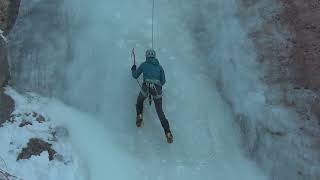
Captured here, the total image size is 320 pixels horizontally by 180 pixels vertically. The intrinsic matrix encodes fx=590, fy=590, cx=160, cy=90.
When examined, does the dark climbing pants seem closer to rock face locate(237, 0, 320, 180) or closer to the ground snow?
the ground snow

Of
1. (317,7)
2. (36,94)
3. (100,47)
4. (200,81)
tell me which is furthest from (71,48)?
(317,7)

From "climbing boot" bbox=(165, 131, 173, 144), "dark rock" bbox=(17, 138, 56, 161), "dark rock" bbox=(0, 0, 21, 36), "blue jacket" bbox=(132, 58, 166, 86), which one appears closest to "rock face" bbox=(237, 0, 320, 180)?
"climbing boot" bbox=(165, 131, 173, 144)

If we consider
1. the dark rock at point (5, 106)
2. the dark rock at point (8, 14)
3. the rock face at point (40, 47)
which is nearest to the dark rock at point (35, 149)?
the dark rock at point (5, 106)

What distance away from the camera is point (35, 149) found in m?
9.36

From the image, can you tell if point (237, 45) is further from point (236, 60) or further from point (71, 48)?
point (71, 48)

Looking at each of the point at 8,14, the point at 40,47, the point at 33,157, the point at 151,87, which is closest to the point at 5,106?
the point at 33,157

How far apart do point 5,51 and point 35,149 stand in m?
2.36

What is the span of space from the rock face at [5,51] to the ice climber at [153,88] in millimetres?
2186

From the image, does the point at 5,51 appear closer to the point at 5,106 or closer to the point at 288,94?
the point at 5,106

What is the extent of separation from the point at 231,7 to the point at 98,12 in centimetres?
269

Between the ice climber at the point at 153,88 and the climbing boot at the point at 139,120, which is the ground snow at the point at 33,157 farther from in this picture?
the ice climber at the point at 153,88

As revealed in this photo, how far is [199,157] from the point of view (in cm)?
1023

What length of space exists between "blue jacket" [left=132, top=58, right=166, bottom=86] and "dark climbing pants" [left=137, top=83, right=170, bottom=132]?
6.5 inches

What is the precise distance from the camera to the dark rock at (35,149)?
30.2 ft
